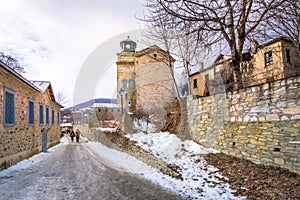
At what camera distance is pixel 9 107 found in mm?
8758

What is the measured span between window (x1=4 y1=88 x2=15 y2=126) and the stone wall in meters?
8.15

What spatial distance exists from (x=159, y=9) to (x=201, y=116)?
4712 millimetres

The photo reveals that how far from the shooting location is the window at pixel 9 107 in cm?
824

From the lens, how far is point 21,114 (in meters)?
10.1

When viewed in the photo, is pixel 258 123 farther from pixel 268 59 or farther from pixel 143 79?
pixel 143 79

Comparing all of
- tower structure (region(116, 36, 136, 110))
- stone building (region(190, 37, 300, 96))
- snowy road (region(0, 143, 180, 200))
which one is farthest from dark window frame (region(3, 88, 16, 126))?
tower structure (region(116, 36, 136, 110))

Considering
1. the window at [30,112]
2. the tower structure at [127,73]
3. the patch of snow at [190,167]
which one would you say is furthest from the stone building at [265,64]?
the window at [30,112]

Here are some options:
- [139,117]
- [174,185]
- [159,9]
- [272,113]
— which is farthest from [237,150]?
[139,117]

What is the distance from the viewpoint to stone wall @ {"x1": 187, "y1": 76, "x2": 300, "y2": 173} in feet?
16.7

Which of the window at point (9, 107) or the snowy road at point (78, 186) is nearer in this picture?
the snowy road at point (78, 186)

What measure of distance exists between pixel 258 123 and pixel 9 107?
9.80m

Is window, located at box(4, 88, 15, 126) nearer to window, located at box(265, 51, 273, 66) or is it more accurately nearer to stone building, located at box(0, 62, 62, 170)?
stone building, located at box(0, 62, 62, 170)

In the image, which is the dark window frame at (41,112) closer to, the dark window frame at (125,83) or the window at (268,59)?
the dark window frame at (125,83)

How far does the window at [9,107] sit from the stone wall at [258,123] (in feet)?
26.7
